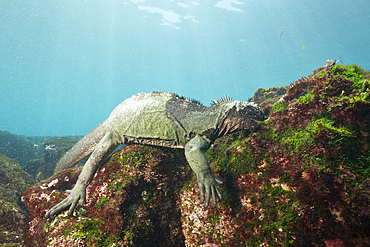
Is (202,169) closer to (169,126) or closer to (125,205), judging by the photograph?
(169,126)

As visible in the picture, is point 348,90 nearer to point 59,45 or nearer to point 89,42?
point 89,42

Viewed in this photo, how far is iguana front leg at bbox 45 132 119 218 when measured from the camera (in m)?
3.03

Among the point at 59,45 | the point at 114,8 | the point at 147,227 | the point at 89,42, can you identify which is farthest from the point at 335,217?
the point at 59,45

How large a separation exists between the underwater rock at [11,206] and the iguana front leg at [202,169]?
414 centimetres

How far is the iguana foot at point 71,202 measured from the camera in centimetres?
298

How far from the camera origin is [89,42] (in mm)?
55969

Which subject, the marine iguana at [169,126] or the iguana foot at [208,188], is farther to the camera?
the marine iguana at [169,126]

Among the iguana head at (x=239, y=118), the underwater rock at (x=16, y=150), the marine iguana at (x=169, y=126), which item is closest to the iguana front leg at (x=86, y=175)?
the marine iguana at (x=169, y=126)

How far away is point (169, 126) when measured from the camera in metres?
3.59

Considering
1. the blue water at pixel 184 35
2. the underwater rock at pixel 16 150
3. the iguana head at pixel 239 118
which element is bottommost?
the iguana head at pixel 239 118

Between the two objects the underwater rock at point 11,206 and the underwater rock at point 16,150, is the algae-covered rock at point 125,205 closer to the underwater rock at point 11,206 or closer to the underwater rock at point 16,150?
the underwater rock at point 11,206

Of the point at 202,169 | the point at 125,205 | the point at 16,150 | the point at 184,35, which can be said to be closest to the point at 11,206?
the point at 125,205

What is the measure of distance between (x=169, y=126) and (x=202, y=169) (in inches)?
49.6

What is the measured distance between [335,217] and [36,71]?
12053 cm
